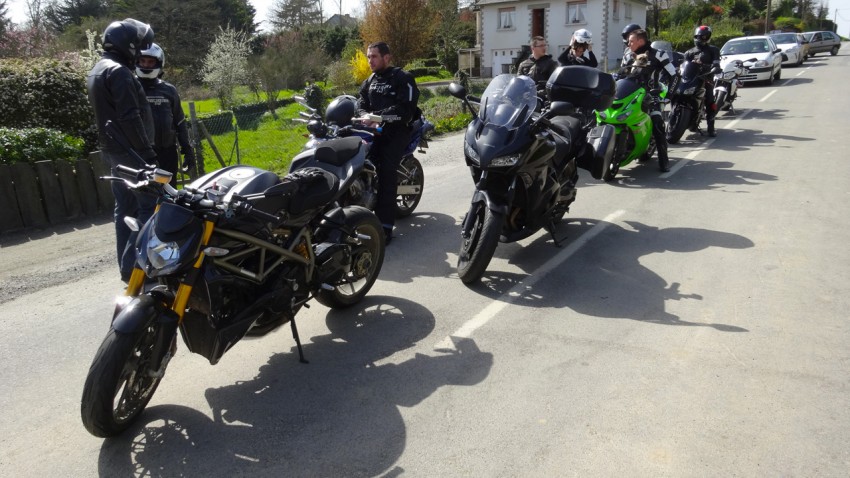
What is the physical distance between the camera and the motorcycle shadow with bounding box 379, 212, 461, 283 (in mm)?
5930

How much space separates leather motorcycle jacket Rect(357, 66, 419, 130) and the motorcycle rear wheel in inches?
75.9

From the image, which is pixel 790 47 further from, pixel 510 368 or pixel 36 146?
pixel 510 368

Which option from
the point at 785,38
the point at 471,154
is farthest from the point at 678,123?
the point at 785,38

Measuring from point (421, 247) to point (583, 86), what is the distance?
86.1 inches

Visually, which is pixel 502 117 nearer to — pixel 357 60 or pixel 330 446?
pixel 330 446

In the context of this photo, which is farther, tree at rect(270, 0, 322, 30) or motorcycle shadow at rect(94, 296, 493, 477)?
tree at rect(270, 0, 322, 30)

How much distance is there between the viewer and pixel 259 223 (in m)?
3.77

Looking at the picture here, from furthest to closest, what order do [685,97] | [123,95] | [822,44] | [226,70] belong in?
[822,44] < [226,70] < [685,97] < [123,95]

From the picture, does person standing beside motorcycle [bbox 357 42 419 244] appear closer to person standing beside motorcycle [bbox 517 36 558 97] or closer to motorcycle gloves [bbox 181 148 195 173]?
motorcycle gloves [bbox 181 148 195 173]

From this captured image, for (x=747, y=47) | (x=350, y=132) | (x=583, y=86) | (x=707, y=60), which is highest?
(x=583, y=86)

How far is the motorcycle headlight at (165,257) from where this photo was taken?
11.0 ft

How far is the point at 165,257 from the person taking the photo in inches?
132

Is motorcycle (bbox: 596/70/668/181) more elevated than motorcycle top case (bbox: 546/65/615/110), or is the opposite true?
motorcycle top case (bbox: 546/65/615/110)

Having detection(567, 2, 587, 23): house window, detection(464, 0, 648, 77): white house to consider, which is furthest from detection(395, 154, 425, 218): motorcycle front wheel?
detection(567, 2, 587, 23): house window
